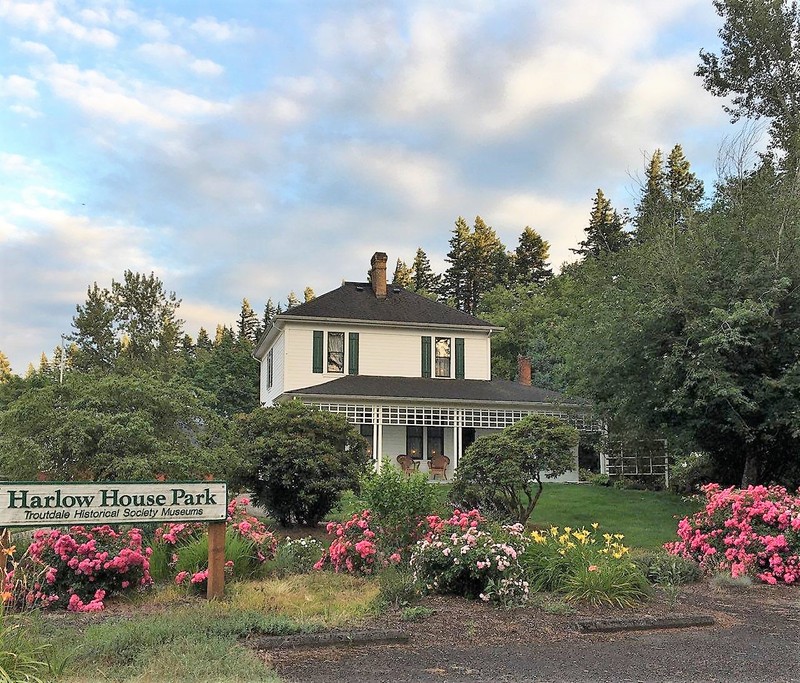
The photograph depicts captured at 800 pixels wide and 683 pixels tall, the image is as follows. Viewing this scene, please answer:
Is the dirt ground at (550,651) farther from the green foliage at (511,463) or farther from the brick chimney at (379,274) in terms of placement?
the brick chimney at (379,274)

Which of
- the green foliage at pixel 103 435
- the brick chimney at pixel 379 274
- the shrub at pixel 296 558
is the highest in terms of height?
the brick chimney at pixel 379 274

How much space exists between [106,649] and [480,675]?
2526 mm

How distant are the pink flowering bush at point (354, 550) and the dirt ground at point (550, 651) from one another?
1301 mm

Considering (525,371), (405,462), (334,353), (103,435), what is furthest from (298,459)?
(525,371)

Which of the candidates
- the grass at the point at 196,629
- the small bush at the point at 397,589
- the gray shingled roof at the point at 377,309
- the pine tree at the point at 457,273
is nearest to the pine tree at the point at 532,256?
the pine tree at the point at 457,273

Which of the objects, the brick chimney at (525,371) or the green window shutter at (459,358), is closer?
the green window shutter at (459,358)

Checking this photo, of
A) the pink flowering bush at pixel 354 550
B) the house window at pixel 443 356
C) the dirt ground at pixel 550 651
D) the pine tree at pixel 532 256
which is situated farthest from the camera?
the pine tree at pixel 532 256

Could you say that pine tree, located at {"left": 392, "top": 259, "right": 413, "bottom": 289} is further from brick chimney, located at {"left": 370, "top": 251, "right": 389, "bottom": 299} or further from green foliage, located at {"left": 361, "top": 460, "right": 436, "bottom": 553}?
green foliage, located at {"left": 361, "top": 460, "right": 436, "bottom": 553}

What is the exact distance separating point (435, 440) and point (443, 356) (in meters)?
3.04

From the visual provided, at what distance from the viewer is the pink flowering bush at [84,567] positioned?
704 cm

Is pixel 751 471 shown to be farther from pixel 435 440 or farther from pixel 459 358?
pixel 435 440

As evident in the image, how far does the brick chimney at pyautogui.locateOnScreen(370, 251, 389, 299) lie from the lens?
91.9 feet

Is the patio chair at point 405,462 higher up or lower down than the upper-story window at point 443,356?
lower down

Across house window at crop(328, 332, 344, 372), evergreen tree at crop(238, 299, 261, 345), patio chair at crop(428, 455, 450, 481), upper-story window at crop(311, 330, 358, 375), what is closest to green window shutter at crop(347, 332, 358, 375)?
upper-story window at crop(311, 330, 358, 375)
